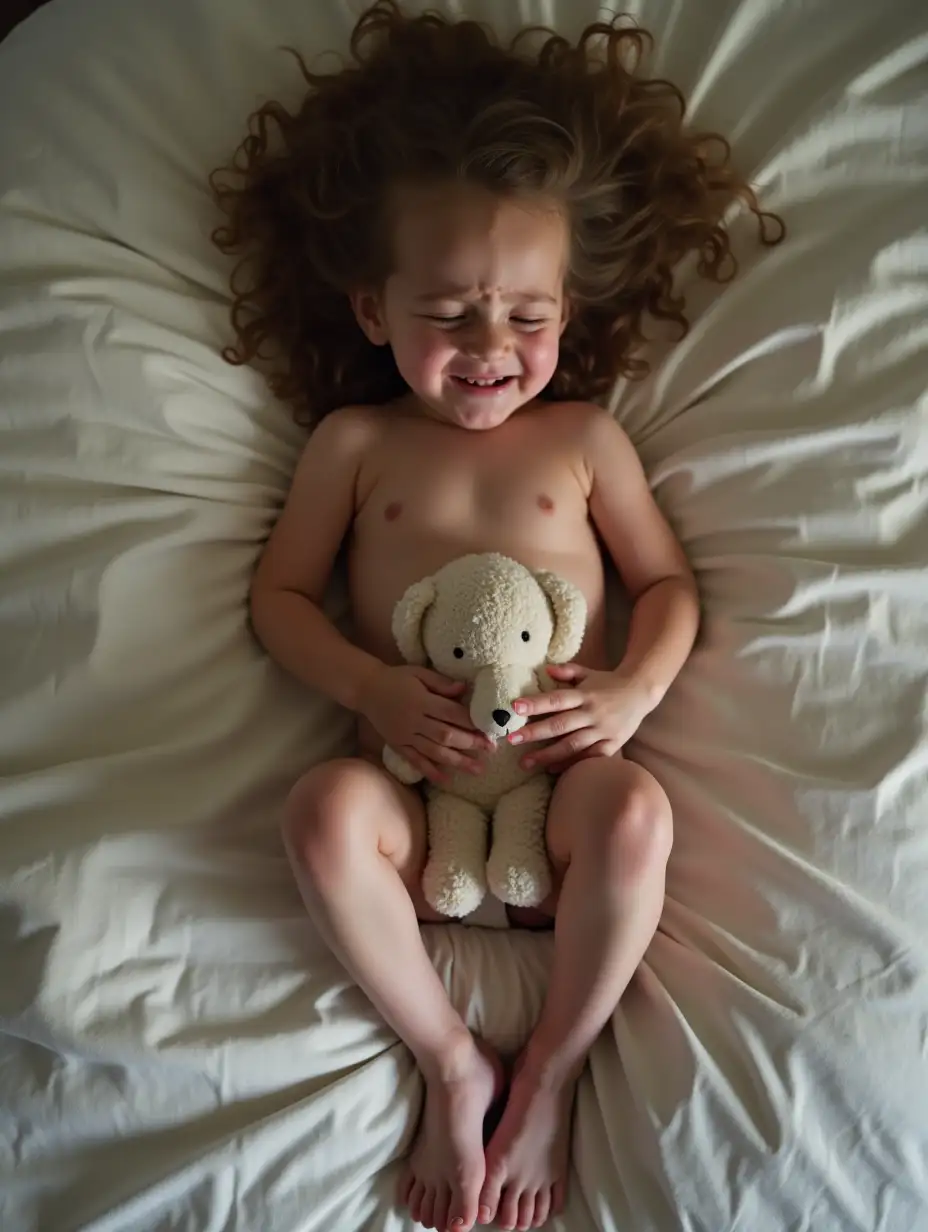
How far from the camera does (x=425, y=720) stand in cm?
92

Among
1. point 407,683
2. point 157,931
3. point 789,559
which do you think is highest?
point 789,559

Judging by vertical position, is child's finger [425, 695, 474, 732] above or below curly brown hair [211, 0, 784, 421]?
below

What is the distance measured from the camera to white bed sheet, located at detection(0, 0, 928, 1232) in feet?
2.75

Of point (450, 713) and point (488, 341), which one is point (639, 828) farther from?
point (488, 341)

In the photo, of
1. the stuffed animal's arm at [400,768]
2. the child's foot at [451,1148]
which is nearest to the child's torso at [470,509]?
the stuffed animal's arm at [400,768]

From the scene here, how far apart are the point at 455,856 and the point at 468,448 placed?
39 centimetres

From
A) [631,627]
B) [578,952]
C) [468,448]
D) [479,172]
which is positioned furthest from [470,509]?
[578,952]

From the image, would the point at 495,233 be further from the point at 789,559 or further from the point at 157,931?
the point at 157,931

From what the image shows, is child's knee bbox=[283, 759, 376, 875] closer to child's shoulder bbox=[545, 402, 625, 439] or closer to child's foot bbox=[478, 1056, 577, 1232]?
child's foot bbox=[478, 1056, 577, 1232]

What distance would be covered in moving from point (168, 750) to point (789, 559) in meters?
0.55

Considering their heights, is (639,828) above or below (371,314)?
below

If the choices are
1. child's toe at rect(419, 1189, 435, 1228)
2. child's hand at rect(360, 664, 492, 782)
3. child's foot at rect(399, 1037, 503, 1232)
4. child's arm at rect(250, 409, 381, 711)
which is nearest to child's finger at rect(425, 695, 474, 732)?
child's hand at rect(360, 664, 492, 782)

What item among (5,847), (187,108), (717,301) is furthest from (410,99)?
(5,847)

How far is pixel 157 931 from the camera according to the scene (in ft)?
2.92
